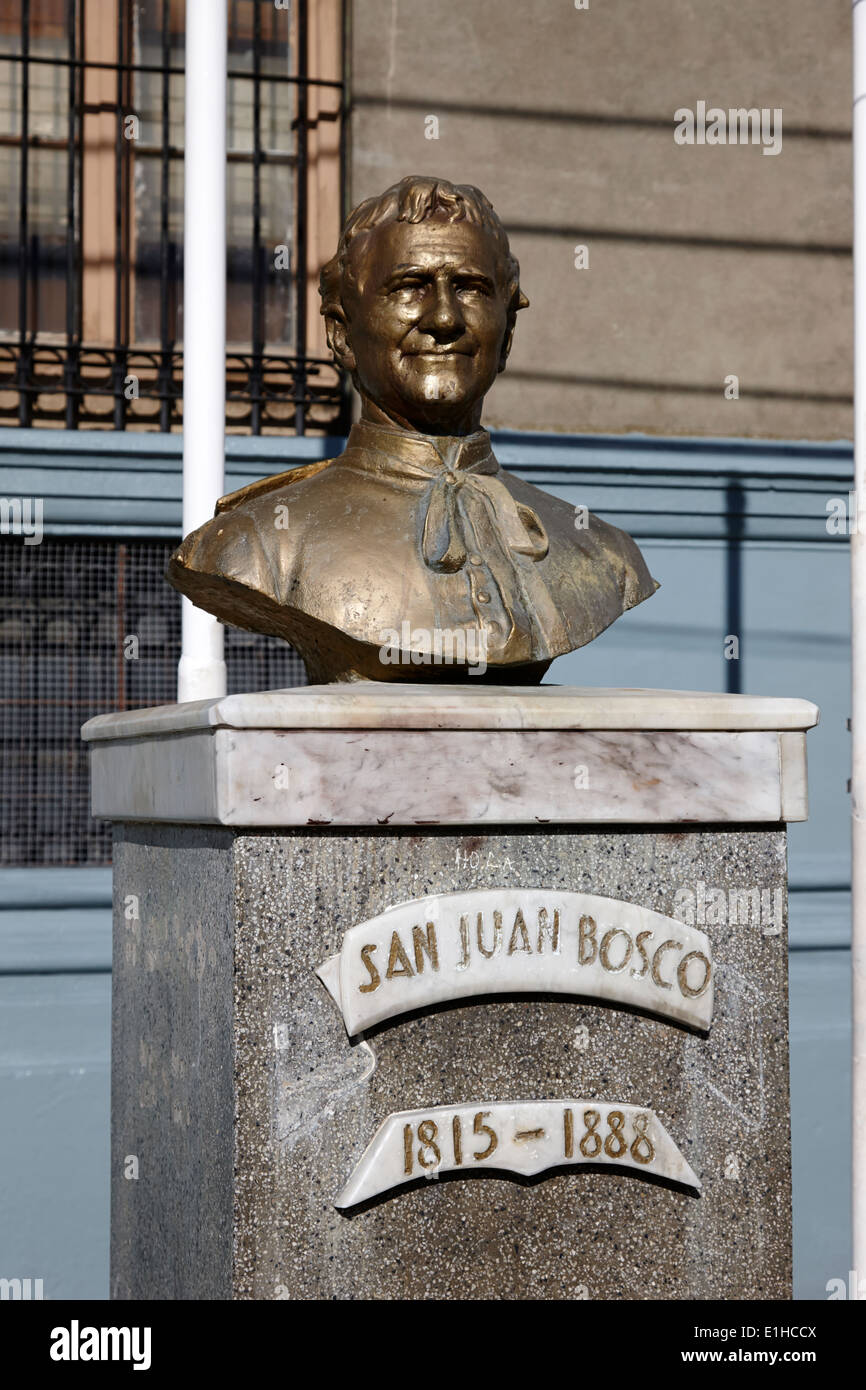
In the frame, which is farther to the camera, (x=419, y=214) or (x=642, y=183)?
(x=642, y=183)

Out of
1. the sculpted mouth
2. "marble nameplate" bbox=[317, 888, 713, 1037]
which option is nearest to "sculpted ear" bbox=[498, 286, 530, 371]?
the sculpted mouth

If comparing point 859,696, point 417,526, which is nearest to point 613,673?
point 859,696

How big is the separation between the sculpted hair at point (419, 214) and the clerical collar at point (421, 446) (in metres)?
0.24

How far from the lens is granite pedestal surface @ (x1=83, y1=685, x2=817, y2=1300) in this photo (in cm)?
255

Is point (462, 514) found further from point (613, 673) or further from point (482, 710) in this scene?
point (613, 673)

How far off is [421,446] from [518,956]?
1.00 m

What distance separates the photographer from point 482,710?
2.62 metres

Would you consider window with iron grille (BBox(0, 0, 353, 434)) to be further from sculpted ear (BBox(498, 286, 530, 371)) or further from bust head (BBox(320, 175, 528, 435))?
bust head (BBox(320, 175, 528, 435))

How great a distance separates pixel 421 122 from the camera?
5828 millimetres

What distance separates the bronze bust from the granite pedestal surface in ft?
0.65

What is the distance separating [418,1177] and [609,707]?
2.54ft

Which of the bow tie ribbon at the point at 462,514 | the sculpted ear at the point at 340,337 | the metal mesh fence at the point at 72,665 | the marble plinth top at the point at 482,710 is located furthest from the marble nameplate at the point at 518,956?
the metal mesh fence at the point at 72,665

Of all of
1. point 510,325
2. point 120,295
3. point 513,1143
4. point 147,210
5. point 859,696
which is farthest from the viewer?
point 147,210

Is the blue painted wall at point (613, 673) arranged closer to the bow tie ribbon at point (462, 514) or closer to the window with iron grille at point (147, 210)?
the window with iron grille at point (147, 210)
